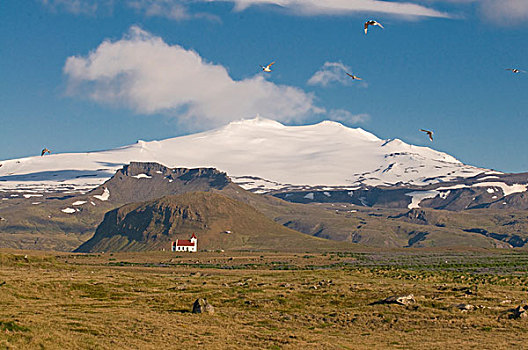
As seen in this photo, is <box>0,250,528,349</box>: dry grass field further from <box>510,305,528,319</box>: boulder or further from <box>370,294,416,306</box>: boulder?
<box>370,294,416,306</box>: boulder

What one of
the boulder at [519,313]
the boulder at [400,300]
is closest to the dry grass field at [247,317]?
the boulder at [519,313]

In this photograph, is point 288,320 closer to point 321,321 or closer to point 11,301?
point 321,321

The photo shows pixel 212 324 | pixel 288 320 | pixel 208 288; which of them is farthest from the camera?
pixel 208 288

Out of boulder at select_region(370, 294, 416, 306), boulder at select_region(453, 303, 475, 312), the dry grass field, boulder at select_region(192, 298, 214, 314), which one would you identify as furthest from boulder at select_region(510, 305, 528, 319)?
boulder at select_region(192, 298, 214, 314)

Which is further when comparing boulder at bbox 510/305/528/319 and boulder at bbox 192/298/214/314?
boulder at bbox 192/298/214/314

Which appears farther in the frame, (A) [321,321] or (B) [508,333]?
(A) [321,321]

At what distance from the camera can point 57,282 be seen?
79250 millimetres

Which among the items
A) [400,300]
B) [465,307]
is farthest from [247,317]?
[465,307]

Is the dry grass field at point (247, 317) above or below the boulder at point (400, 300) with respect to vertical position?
below

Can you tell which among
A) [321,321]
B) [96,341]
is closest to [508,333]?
[321,321]

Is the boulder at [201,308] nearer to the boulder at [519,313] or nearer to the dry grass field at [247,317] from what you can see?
the dry grass field at [247,317]

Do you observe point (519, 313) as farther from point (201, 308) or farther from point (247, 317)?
point (201, 308)

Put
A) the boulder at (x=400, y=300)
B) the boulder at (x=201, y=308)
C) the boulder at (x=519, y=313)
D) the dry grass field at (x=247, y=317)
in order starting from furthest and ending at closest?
the boulder at (x=400, y=300) → the boulder at (x=201, y=308) → the boulder at (x=519, y=313) → the dry grass field at (x=247, y=317)

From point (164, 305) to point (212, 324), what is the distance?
12183mm
